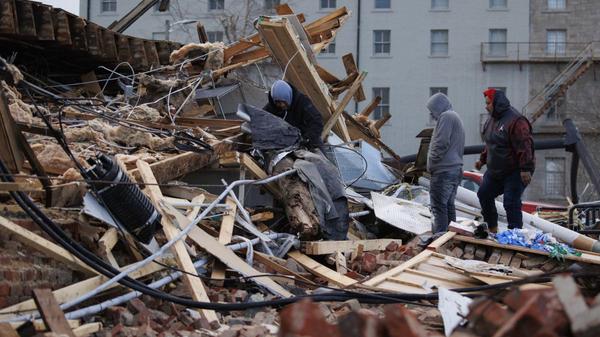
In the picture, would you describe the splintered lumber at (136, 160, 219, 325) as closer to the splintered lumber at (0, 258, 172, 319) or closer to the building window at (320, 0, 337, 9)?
the splintered lumber at (0, 258, 172, 319)

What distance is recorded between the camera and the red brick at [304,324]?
2.87 metres

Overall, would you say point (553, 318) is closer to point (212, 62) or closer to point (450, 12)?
point (212, 62)

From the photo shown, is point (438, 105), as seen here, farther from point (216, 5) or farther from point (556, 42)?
point (216, 5)

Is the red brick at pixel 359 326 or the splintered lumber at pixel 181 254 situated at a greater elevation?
the red brick at pixel 359 326

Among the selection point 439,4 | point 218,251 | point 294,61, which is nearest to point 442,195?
point 218,251

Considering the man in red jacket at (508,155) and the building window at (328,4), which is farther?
the building window at (328,4)

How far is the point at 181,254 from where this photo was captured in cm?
662

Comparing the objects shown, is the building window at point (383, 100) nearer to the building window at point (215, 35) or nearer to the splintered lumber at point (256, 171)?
the building window at point (215, 35)

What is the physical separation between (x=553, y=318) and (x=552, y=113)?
35.9m

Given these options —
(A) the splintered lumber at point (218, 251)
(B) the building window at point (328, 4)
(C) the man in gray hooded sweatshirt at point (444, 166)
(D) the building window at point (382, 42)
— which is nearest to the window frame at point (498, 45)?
(D) the building window at point (382, 42)

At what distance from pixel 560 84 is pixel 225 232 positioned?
104 ft

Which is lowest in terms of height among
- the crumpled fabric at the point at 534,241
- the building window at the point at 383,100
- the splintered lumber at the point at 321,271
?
the building window at the point at 383,100

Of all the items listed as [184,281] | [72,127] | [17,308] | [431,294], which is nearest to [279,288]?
[184,281]

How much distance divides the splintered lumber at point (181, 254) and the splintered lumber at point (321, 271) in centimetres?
135
